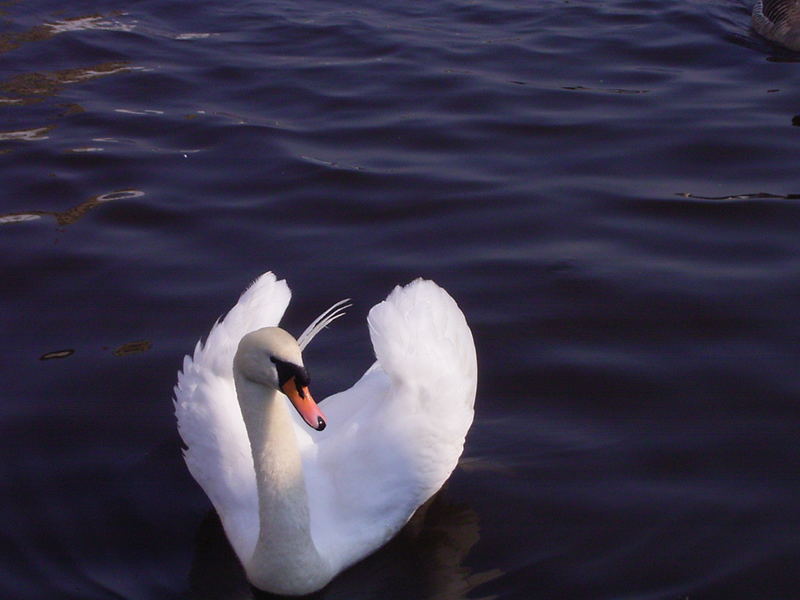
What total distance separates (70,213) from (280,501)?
180 inches

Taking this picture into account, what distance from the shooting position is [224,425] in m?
5.61

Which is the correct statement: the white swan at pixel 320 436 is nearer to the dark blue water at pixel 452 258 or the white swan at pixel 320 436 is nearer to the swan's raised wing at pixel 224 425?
the swan's raised wing at pixel 224 425

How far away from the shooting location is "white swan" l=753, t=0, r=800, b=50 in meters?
12.2

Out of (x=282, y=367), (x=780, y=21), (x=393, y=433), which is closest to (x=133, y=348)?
(x=393, y=433)

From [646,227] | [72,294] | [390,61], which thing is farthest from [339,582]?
[390,61]

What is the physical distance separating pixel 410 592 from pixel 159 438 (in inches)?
69.8

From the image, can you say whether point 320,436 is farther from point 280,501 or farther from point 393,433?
point 280,501

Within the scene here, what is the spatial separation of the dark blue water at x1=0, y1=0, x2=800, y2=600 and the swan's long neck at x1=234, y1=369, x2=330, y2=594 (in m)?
0.24

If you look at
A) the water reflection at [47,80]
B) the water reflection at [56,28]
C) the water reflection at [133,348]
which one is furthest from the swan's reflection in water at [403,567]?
the water reflection at [56,28]

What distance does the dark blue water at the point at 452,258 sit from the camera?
5.53m

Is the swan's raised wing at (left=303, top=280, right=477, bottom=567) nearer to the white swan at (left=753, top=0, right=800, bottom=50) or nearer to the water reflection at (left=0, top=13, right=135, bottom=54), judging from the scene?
the white swan at (left=753, top=0, right=800, bottom=50)

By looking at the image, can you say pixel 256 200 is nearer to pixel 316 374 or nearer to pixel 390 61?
pixel 316 374

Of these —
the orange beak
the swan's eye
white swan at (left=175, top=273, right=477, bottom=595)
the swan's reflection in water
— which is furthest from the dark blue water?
the swan's eye

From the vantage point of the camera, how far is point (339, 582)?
210 inches
